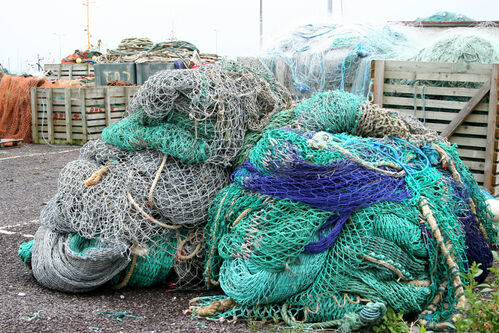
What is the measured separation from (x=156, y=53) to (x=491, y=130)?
1131cm

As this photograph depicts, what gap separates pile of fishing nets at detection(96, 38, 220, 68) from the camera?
15.6 metres

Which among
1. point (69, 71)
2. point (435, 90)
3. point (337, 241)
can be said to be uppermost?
→ point (69, 71)

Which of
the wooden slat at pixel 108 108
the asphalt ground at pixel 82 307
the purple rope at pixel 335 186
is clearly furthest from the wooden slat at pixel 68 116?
the purple rope at pixel 335 186

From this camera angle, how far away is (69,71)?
25.7 meters

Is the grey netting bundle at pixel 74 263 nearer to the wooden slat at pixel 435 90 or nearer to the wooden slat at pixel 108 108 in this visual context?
the wooden slat at pixel 435 90

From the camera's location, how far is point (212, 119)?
→ 4191mm

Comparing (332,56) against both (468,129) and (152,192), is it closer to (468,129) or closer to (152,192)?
(468,129)

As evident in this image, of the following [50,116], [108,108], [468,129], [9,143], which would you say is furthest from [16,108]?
[468,129]

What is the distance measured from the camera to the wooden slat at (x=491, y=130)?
22.0 ft

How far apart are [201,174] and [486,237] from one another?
7.94ft

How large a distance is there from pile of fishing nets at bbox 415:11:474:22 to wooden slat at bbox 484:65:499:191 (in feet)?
15.7

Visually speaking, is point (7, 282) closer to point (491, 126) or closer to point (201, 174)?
point (201, 174)

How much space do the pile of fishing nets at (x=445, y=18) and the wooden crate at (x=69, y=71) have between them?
701 inches

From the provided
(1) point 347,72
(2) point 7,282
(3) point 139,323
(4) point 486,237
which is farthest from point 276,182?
(1) point 347,72
